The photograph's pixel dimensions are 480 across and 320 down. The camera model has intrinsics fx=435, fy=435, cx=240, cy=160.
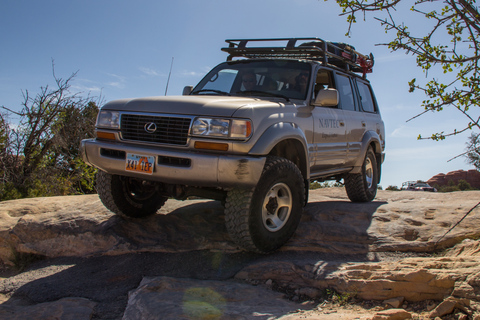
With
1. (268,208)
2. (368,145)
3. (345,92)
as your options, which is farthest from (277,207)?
(368,145)

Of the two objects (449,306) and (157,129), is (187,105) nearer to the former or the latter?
(157,129)

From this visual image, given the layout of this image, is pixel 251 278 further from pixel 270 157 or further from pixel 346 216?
pixel 346 216

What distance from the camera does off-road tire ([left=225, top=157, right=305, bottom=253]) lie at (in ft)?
12.4

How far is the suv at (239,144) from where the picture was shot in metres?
3.68

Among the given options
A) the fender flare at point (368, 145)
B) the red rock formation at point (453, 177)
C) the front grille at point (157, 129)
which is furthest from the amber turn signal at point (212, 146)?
the red rock formation at point (453, 177)

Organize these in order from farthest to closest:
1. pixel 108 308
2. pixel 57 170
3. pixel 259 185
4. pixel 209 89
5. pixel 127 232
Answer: pixel 57 170 < pixel 209 89 < pixel 127 232 < pixel 259 185 < pixel 108 308

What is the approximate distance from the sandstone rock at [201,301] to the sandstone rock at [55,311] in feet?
1.49

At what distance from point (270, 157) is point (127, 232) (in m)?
1.96

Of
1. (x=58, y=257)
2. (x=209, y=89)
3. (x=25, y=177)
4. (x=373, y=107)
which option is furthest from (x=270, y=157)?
(x=25, y=177)

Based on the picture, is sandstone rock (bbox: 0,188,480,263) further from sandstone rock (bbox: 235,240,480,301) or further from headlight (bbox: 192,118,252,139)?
headlight (bbox: 192,118,252,139)

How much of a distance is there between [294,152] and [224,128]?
1.13 metres

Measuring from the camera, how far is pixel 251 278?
3.74 meters

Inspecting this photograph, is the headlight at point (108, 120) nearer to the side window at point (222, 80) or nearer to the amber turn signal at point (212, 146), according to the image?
the amber turn signal at point (212, 146)

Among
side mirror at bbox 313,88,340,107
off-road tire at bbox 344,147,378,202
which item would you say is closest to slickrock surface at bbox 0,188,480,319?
off-road tire at bbox 344,147,378,202
